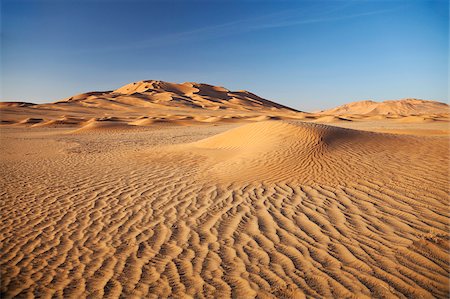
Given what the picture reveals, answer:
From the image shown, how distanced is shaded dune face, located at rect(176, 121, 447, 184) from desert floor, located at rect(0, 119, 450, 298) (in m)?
0.08

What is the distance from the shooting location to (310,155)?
9039 millimetres

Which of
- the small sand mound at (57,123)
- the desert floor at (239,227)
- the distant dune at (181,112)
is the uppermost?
the distant dune at (181,112)

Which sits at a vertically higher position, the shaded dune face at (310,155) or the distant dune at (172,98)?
the distant dune at (172,98)

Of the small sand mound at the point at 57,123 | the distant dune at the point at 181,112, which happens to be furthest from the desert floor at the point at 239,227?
the small sand mound at the point at 57,123

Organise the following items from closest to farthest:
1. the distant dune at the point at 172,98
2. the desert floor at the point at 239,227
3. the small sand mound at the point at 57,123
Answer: the desert floor at the point at 239,227
the small sand mound at the point at 57,123
the distant dune at the point at 172,98

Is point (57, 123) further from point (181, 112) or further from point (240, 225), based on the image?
point (240, 225)

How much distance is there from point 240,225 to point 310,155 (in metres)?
4.96

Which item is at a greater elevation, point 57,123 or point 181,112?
point 181,112

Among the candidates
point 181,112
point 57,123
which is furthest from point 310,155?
point 181,112

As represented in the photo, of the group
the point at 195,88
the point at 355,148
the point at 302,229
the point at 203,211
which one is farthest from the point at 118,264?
the point at 195,88

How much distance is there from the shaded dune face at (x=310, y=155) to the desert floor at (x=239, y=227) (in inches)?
3.0

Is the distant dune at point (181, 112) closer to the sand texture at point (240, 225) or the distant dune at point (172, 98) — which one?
the distant dune at point (172, 98)

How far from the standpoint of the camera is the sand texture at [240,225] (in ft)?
11.0

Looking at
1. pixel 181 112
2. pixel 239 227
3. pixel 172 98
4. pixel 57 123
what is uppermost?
pixel 172 98
